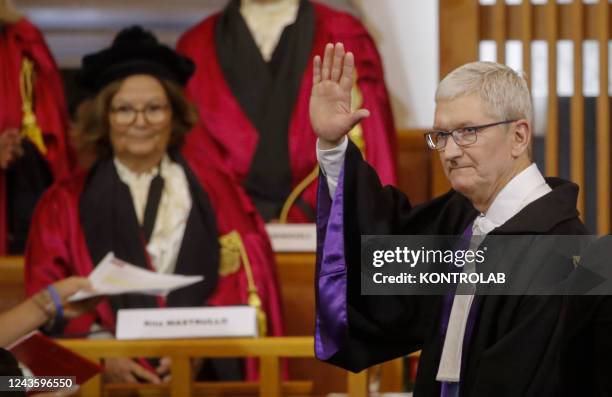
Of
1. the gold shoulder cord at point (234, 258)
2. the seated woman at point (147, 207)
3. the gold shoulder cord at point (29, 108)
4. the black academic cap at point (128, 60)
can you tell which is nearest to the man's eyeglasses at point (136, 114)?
the seated woman at point (147, 207)

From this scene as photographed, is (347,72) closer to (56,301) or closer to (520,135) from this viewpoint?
(520,135)

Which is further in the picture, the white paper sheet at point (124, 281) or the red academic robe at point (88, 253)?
the red academic robe at point (88, 253)

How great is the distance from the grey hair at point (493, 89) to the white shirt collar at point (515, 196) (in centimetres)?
12

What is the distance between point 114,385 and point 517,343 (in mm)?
1384

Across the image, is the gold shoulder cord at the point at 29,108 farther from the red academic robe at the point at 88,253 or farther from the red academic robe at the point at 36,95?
the red academic robe at the point at 88,253

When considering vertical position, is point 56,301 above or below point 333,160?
below

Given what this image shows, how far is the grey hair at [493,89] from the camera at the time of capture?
2531 millimetres

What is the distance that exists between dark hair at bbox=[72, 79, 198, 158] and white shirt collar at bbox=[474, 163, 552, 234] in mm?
2115

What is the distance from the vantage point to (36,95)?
5.11m

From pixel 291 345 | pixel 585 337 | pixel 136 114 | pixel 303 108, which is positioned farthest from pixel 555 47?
pixel 585 337

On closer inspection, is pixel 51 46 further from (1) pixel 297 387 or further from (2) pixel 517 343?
(2) pixel 517 343

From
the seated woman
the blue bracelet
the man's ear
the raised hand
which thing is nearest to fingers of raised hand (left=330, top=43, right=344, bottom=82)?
the raised hand

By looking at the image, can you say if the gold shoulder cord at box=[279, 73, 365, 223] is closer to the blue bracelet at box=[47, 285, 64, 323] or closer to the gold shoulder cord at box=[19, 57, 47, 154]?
the gold shoulder cord at box=[19, 57, 47, 154]

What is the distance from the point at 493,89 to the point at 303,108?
2.55 meters
